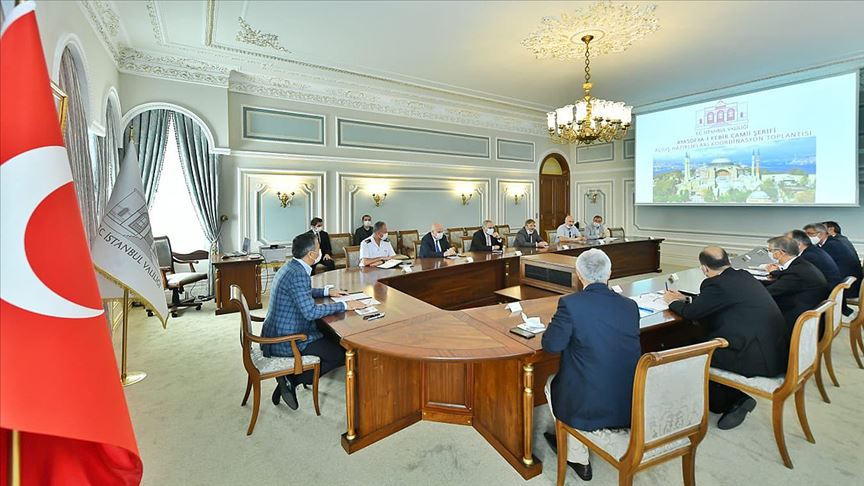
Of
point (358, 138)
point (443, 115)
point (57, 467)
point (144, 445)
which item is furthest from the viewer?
point (443, 115)

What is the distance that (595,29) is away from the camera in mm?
4520

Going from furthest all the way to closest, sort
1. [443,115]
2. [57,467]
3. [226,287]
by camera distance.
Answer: [443,115] → [226,287] → [57,467]

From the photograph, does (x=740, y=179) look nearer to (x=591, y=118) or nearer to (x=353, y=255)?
(x=591, y=118)

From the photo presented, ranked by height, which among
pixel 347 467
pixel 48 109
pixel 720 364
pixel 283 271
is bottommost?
pixel 347 467

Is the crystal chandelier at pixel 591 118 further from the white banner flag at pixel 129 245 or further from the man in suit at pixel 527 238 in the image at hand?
the white banner flag at pixel 129 245

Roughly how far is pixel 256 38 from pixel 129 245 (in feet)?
10.7

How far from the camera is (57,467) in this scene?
1.06 m

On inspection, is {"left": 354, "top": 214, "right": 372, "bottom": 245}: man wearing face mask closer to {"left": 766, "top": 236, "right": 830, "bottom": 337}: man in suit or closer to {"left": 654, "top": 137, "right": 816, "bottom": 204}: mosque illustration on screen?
{"left": 766, "top": 236, "right": 830, "bottom": 337}: man in suit

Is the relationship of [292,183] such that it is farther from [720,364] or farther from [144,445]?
[720,364]

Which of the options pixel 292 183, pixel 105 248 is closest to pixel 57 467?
pixel 105 248

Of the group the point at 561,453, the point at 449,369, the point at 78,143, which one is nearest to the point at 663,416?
the point at 561,453

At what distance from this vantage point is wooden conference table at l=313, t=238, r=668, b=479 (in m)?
1.86

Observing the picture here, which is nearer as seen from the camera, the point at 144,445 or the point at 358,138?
the point at 144,445

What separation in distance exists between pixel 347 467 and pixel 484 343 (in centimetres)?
98
